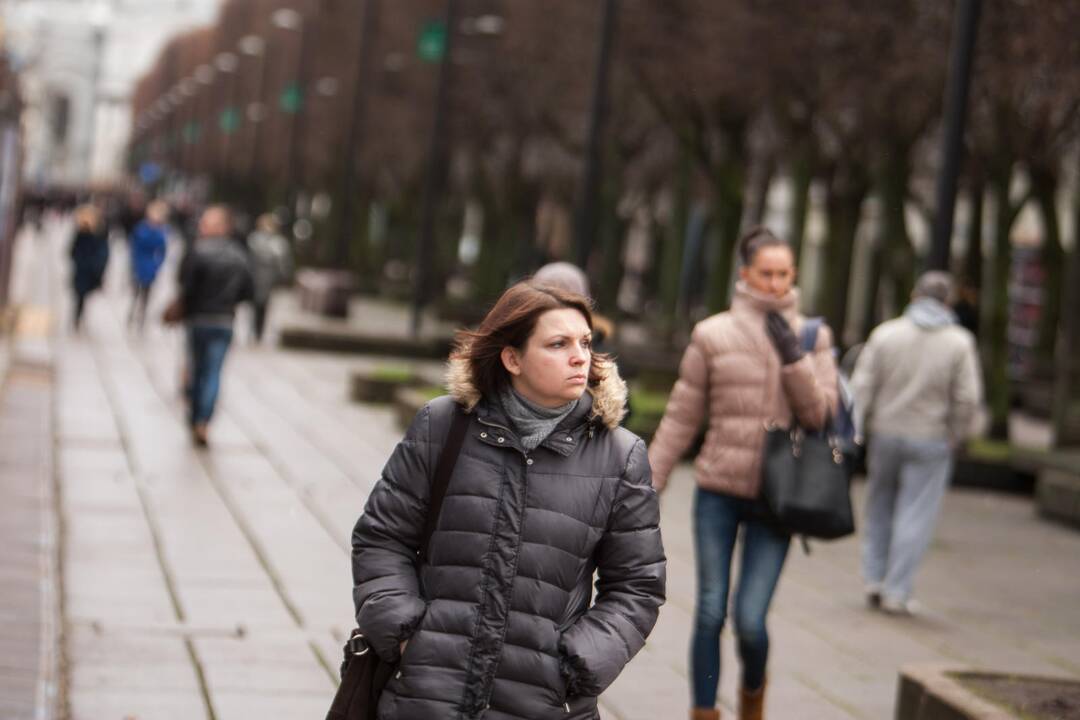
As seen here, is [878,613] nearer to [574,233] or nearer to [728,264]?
[574,233]

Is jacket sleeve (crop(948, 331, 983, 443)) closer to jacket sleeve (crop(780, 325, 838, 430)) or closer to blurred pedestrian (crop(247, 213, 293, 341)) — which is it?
jacket sleeve (crop(780, 325, 838, 430))

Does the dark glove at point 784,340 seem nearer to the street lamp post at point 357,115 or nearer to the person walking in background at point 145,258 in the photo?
the person walking in background at point 145,258

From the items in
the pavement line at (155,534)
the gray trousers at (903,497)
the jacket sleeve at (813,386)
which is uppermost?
the jacket sleeve at (813,386)

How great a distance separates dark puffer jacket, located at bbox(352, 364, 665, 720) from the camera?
4.67m

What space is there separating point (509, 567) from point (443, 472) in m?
Answer: 0.25

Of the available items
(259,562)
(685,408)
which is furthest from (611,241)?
(685,408)

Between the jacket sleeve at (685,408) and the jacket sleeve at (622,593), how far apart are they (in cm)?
247

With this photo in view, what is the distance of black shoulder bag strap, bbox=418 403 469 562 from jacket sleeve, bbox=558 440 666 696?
355 millimetres

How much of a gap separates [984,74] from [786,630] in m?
11.5

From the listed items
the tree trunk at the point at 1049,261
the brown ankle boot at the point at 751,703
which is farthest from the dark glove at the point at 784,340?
the tree trunk at the point at 1049,261

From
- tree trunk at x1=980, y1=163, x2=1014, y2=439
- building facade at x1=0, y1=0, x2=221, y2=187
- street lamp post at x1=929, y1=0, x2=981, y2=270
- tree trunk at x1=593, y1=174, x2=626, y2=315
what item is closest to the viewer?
street lamp post at x1=929, y1=0, x2=981, y2=270

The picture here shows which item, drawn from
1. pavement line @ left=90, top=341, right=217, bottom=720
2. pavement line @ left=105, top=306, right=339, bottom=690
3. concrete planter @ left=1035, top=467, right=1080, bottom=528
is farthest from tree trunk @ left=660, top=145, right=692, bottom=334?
pavement line @ left=105, top=306, right=339, bottom=690

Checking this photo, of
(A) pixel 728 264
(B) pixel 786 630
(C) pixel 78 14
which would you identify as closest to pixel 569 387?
(B) pixel 786 630

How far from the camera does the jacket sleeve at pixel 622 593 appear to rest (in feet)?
15.3
